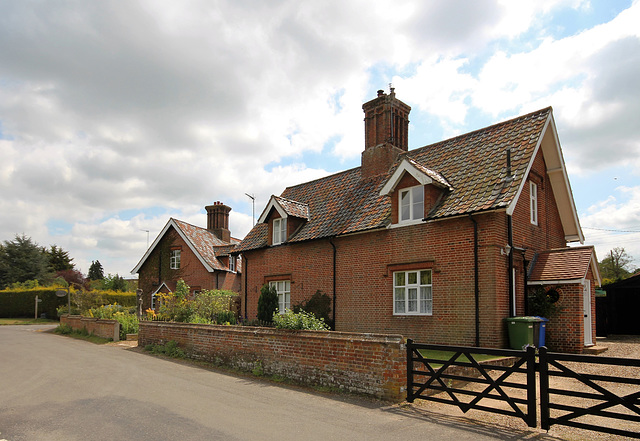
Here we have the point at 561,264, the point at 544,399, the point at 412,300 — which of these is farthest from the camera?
the point at 412,300

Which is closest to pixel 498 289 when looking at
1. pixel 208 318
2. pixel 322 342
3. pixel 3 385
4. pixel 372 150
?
pixel 322 342

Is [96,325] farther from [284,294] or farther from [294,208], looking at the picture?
[294,208]

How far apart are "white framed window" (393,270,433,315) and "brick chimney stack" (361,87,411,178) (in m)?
6.28

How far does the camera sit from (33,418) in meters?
8.23

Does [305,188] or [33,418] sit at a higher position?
[305,188]

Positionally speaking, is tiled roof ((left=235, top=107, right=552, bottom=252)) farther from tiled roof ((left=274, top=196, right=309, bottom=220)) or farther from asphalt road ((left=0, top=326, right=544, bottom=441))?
asphalt road ((left=0, top=326, right=544, bottom=441))

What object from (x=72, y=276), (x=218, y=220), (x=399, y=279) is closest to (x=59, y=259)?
(x=72, y=276)

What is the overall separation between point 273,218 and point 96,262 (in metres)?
83.6

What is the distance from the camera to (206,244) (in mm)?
34375

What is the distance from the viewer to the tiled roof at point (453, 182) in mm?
14945

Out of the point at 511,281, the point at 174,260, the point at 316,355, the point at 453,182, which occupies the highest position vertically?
the point at 453,182

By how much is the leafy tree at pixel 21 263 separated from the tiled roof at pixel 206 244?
37.1 metres

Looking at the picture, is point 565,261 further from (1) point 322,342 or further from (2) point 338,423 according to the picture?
(2) point 338,423

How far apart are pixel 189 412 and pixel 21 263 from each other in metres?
64.0
